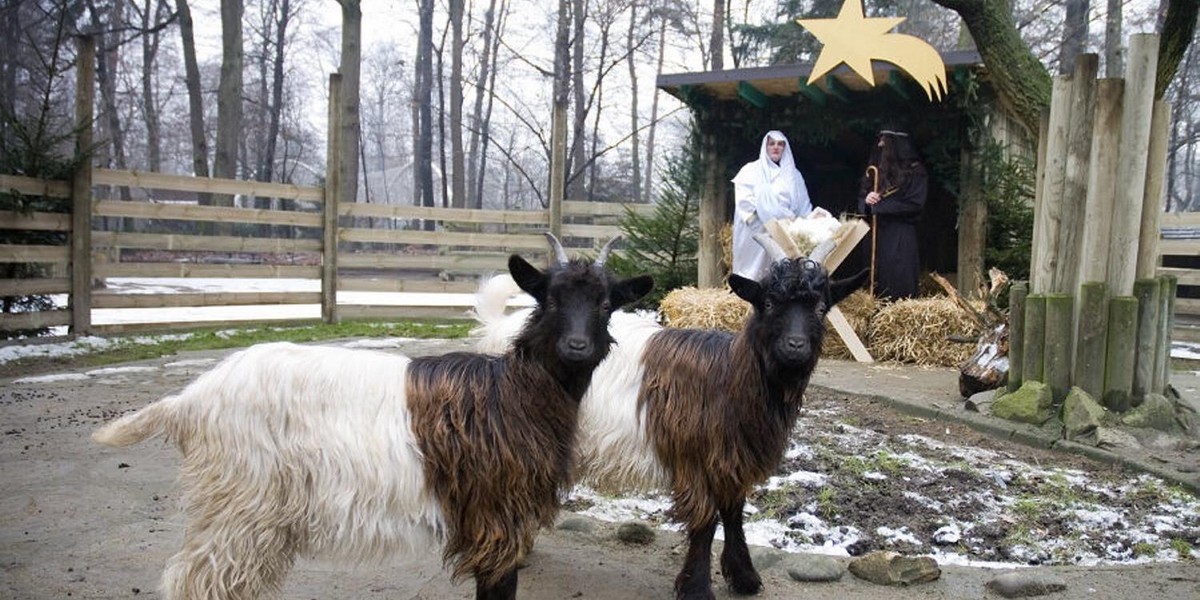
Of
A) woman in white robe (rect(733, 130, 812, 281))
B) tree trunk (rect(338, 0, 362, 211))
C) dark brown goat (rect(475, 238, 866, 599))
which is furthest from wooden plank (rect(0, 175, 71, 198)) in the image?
tree trunk (rect(338, 0, 362, 211))

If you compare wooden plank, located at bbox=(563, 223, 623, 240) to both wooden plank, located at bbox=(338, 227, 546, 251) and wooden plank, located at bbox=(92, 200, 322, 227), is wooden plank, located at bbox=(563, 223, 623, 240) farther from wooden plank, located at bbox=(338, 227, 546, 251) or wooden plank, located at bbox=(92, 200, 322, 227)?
wooden plank, located at bbox=(92, 200, 322, 227)

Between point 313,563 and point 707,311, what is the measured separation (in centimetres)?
641

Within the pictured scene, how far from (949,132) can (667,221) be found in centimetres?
391

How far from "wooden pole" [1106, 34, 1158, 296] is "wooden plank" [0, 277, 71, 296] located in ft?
35.3

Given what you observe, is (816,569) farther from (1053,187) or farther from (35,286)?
(35,286)

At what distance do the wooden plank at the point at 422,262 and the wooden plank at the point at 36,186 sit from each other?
3.78m

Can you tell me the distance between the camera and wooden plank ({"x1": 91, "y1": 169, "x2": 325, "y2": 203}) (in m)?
11.7

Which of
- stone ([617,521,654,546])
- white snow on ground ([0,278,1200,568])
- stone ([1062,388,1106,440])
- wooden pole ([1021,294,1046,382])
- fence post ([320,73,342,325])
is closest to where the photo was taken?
white snow on ground ([0,278,1200,568])

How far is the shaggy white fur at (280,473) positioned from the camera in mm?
3193

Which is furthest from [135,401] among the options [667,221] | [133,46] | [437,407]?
[133,46]

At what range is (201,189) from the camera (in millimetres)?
12633

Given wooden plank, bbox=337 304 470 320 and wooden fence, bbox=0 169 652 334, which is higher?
wooden fence, bbox=0 169 652 334

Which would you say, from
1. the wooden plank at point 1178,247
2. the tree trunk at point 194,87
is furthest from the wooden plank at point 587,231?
the tree trunk at point 194,87

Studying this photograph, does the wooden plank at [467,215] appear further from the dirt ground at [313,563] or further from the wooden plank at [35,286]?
the dirt ground at [313,563]
